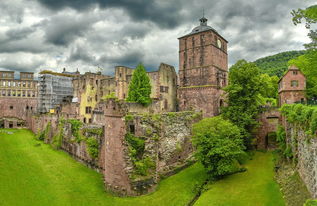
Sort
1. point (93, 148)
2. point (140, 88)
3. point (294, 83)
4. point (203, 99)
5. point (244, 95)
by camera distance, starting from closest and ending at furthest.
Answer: point (294, 83) < point (244, 95) < point (93, 148) < point (203, 99) < point (140, 88)

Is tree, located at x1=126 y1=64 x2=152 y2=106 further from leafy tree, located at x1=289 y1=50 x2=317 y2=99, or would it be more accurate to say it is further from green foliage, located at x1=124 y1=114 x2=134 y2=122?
leafy tree, located at x1=289 y1=50 x2=317 y2=99

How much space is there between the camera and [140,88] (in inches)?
1484

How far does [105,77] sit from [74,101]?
10244 mm

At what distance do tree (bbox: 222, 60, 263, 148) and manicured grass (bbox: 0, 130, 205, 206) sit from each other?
7.77 metres

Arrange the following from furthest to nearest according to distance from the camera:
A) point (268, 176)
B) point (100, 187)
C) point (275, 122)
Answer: point (275, 122) < point (100, 187) < point (268, 176)

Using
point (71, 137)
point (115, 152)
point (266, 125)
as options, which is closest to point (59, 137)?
point (71, 137)

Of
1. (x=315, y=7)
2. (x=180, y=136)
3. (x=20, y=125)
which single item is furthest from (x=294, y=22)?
(x=20, y=125)

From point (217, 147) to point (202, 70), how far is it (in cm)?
1680

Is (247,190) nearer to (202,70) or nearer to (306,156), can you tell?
(306,156)

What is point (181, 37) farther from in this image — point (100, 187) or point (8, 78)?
point (8, 78)

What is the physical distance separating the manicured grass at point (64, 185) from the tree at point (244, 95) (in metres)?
7.77

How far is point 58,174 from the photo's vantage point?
92.5ft

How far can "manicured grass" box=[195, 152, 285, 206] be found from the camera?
1861 centimetres

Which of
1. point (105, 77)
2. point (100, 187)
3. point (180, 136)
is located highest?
point (105, 77)
